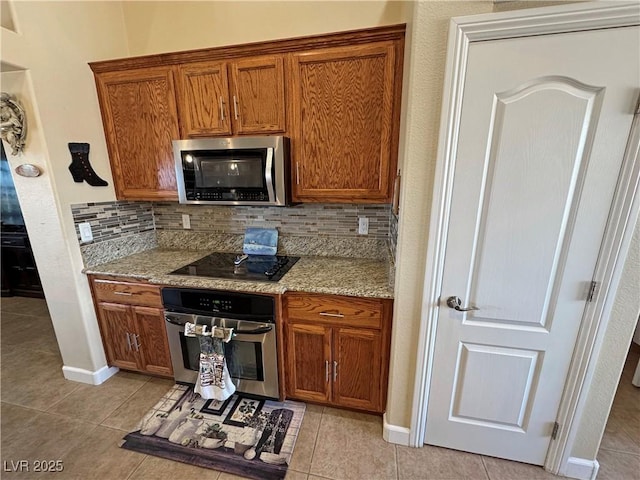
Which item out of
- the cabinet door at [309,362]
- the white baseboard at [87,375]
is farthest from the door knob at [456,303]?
the white baseboard at [87,375]

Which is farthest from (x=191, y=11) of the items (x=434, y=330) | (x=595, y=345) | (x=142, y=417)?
(x=595, y=345)

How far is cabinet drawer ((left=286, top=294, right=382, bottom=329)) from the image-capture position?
5.11ft

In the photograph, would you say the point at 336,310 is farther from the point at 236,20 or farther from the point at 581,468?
the point at 236,20

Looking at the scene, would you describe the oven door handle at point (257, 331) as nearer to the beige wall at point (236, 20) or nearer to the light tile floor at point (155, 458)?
the light tile floor at point (155, 458)

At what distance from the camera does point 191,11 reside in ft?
6.63

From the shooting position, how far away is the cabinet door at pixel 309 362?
167cm

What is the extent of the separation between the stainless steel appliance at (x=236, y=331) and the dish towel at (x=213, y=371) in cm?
6

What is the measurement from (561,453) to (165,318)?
7.92 ft

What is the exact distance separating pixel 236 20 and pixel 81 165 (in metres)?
1.51

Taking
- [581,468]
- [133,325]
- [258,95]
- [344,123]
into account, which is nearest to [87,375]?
[133,325]

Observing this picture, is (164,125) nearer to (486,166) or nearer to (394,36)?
(394,36)

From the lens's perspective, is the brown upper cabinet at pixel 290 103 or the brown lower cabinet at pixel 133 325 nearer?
the brown upper cabinet at pixel 290 103

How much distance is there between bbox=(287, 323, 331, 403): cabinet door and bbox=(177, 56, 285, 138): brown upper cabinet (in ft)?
4.24

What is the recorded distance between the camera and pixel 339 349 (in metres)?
1.66
